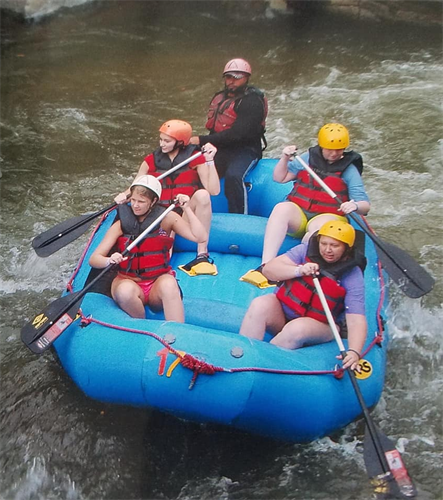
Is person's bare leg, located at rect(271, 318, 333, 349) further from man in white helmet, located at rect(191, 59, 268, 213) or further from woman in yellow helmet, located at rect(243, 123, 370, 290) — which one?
man in white helmet, located at rect(191, 59, 268, 213)

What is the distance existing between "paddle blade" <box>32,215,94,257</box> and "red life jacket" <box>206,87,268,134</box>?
1.28 meters

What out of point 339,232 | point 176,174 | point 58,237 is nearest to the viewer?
point 339,232

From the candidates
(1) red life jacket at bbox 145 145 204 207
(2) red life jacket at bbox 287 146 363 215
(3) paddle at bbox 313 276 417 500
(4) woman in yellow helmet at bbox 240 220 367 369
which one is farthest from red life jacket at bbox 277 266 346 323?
(1) red life jacket at bbox 145 145 204 207

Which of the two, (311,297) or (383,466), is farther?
(311,297)

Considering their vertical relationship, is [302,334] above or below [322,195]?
below

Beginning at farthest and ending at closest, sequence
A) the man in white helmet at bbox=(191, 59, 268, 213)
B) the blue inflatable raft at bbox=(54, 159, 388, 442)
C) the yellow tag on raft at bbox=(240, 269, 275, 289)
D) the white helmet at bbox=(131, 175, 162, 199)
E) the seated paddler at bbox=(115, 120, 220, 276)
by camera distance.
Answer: the man in white helmet at bbox=(191, 59, 268, 213), the seated paddler at bbox=(115, 120, 220, 276), the yellow tag on raft at bbox=(240, 269, 275, 289), the white helmet at bbox=(131, 175, 162, 199), the blue inflatable raft at bbox=(54, 159, 388, 442)

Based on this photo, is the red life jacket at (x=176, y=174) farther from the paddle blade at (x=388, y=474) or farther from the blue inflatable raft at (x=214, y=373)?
the paddle blade at (x=388, y=474)

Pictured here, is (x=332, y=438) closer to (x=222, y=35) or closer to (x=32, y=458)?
(x=32, y=458)

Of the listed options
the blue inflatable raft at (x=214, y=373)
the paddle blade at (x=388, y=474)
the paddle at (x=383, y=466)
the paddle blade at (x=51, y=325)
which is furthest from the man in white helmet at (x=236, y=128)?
the paddle blade at (x=388, y=474)

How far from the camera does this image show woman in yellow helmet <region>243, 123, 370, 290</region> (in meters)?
4.03

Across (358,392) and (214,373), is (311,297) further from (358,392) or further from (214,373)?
(214,373)

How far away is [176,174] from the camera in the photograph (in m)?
4.32

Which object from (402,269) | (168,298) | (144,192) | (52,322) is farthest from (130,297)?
(402,269)

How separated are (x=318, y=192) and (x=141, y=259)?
1.27 meters
